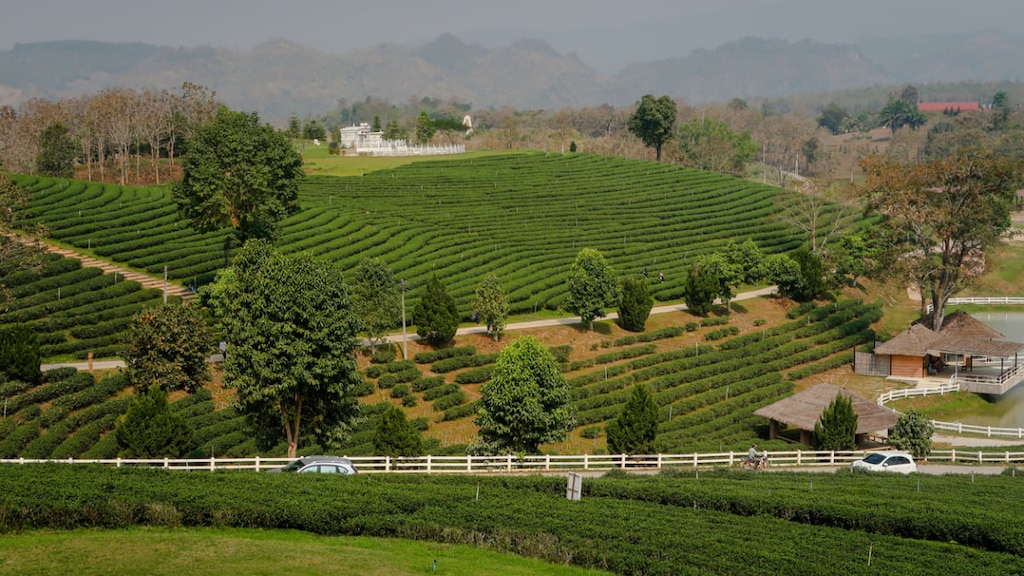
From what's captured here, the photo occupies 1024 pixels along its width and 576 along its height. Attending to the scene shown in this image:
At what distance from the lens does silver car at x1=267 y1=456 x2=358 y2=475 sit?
3441 cm

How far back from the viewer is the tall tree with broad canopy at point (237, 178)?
6069 centimetres

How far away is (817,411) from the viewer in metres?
51.2

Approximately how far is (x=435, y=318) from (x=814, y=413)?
69.0ft

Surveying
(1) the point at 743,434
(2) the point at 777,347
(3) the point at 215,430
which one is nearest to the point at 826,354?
(2) the point at 777,347

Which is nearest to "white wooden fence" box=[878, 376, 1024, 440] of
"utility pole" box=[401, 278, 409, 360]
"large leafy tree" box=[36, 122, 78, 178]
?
"utility pole" box=[401, 278, 409, 360]

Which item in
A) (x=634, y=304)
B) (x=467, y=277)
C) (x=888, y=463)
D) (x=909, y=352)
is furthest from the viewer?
(x=467, y=277)

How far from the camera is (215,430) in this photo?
44.6 m

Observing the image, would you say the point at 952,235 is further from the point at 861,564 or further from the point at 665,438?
the point at 861,564

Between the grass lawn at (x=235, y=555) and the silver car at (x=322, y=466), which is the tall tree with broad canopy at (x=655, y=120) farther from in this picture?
the grass lawn at (x=235, y=555)

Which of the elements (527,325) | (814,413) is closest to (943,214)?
(814,413)

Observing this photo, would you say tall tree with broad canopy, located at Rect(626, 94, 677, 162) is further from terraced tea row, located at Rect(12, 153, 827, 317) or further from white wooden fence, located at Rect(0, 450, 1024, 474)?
white wooden fence, located at Rect(0, 450, 1024, 474)

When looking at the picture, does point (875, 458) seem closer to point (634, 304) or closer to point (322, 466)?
point (322, 466)

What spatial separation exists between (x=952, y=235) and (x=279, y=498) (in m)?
52.8

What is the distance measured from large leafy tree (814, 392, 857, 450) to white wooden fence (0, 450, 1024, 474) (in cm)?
168
